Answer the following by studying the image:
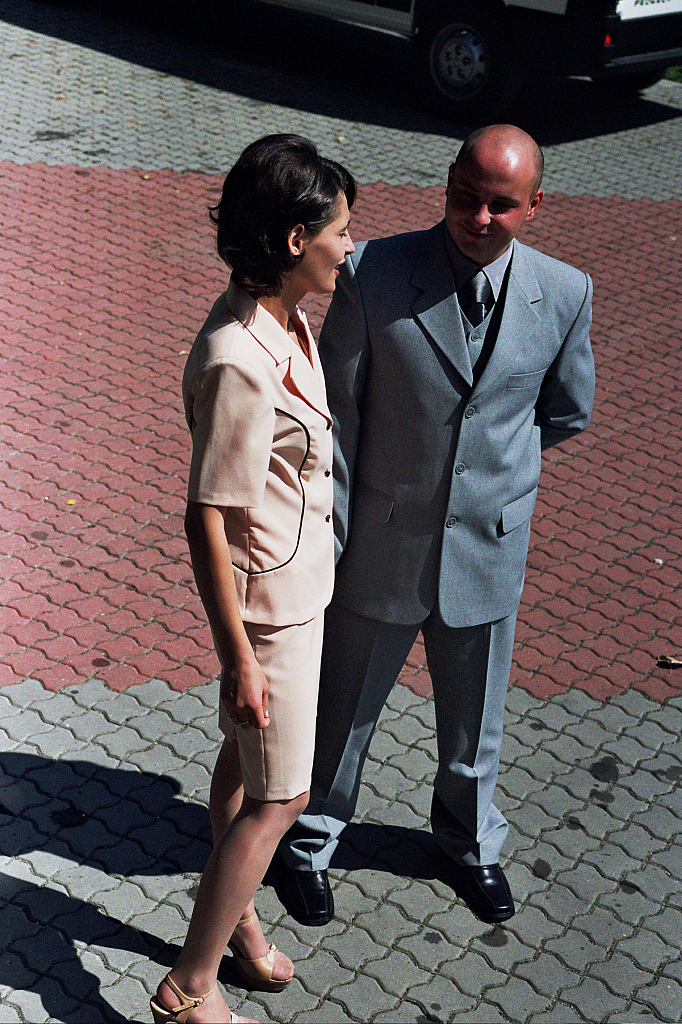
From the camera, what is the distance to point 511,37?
9.61 metres

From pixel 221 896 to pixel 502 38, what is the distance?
8.70 metres

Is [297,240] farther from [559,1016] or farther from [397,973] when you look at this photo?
[559,1016]

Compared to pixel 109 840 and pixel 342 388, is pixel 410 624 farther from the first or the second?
pixel 109 840

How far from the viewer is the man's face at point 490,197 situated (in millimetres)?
2607

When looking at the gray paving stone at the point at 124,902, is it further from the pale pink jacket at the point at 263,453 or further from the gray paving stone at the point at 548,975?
the pale pink jacket at the point at 263,453

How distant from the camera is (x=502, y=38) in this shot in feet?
31.7

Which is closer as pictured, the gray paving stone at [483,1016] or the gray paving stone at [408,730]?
the gray paving stone at [483,1016]

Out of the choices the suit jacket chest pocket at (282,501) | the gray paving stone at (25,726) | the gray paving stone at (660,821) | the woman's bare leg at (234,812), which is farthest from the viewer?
the gray paving stone at (25,726)

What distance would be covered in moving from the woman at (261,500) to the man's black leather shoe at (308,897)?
53cm

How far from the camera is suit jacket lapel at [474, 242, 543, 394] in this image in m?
2.78

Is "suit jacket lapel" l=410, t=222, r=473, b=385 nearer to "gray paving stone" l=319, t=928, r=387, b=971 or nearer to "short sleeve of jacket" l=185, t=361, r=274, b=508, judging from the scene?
"short sleeve of jacket" l=185, t=361, r=274, b=508

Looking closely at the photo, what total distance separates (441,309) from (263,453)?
0.70 metres

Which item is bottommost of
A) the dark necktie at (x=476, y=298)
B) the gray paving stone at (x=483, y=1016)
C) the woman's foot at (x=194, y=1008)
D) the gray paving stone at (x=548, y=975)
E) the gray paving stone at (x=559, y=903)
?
the gray paving stone at (x=559, y=903)

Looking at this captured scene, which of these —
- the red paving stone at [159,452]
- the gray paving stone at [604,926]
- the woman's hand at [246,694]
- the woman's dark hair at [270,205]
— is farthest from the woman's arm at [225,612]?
the red paving stone at [159,452]
